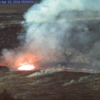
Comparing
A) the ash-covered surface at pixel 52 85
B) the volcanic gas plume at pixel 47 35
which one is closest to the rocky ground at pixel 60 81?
the ash-covered surface at pixel 52 85

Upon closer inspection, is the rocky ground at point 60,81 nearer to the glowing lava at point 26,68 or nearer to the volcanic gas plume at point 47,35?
the volcanic gas plume at point 47,35

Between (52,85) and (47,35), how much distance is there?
551cm

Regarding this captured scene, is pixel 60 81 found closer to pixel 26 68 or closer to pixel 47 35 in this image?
pixel 26 68

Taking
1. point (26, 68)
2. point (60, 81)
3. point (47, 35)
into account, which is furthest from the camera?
point (47, 35)

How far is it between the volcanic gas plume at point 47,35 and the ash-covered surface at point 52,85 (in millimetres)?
2199

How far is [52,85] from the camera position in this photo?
7.71 metres

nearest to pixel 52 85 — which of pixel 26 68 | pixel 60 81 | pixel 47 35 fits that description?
pixel 60 81

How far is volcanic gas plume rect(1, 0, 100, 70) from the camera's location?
11484 mm

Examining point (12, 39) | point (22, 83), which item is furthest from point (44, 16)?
point (22, 83)

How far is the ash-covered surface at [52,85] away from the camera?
682cm

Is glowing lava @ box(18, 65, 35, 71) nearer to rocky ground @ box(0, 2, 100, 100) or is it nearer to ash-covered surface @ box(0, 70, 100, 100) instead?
rocky ground @ box(0, 2, 100, 100)

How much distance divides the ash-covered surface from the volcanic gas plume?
2199mm

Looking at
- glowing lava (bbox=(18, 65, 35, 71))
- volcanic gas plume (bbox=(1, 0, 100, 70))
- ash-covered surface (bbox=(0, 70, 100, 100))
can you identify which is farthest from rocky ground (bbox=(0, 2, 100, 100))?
glowing lava (bbox=(18, 65, 35, 71))

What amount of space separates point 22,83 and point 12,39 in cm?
625
